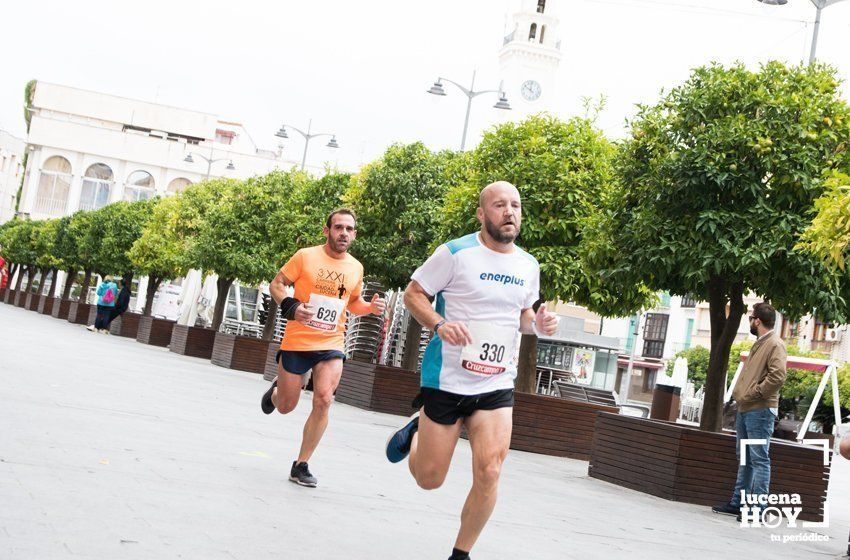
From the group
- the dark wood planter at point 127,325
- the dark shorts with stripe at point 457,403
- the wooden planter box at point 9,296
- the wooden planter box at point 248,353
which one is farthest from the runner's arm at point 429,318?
the wooden planter box at point 9,296

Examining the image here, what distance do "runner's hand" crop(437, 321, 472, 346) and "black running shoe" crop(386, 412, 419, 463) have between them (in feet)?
2.79

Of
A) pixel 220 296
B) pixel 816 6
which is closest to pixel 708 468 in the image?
pixel 816 6

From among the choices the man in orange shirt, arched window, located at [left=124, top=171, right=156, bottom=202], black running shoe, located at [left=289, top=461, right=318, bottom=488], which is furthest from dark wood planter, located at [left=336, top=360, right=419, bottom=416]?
arched window, located at [left=124, top=171, right=156, bottom=202]

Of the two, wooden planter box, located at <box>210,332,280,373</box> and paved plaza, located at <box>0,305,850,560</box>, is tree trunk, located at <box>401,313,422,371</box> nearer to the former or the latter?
paved plaza, located at <box>0,305,850,560</box>

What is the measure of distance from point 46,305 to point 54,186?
3540cm

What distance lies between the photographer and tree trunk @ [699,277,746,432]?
510 inches

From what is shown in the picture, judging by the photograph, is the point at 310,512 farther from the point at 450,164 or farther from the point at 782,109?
the point at 450,164

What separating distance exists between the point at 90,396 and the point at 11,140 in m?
135

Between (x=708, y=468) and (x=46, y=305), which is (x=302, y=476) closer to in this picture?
(x=708, y=468)

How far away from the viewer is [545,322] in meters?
6.23

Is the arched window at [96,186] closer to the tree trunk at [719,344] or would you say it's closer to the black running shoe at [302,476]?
the tree trunk at [719,344]

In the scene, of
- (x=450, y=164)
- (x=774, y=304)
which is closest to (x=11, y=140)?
(x=450, y=164)

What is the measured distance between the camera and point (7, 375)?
13.8 meters

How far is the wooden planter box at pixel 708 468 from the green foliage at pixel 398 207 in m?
9.57
